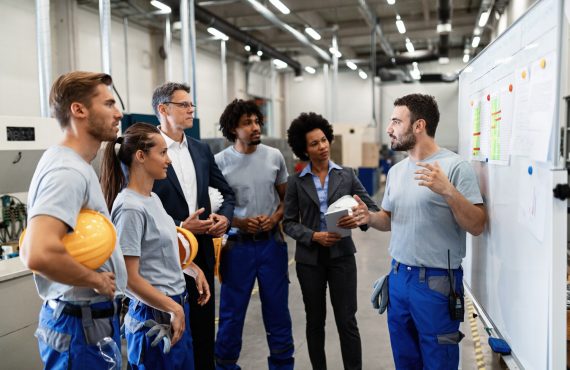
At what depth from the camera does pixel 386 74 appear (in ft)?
42.5

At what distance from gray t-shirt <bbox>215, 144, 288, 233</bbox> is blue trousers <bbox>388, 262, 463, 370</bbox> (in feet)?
3.33

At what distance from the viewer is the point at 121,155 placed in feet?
5.53

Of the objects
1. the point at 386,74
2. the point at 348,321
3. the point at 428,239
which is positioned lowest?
the point at 348,321

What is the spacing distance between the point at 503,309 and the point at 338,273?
32.9 inches

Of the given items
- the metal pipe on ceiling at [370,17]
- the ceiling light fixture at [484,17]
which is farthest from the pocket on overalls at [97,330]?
the ceiling light fixture at [484,17]

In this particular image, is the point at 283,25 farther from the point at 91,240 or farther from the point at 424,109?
the point at 91,240

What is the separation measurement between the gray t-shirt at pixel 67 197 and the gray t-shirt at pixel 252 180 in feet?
3.96

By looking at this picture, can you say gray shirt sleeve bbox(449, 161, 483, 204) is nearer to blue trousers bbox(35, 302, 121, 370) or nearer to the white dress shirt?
the white dress shirt

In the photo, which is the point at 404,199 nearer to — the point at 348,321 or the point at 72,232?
the point at 348,321

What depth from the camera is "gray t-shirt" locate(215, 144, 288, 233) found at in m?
2.64

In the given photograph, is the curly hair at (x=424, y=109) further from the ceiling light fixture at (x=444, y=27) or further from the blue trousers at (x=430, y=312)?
the ceiling light fixture at (x=444, y=27)

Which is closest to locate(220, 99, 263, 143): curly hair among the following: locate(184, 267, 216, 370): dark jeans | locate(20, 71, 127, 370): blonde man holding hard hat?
locate(184, 267, 216, 370): dark jeans

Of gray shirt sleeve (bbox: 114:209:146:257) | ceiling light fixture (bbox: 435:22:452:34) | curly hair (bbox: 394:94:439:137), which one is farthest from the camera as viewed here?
ceiling light fixture (bbox: 435:22:452:34)

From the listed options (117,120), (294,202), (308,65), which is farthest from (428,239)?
(308,65)
